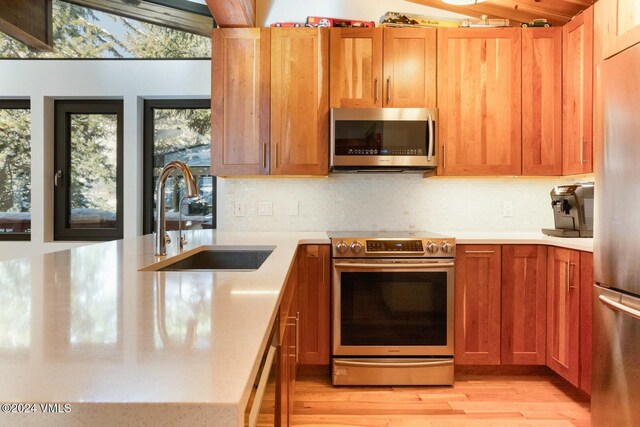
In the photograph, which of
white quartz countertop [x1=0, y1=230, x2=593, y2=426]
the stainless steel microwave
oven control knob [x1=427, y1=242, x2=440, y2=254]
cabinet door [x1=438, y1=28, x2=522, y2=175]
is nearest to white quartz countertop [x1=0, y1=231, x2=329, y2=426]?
white quartz countertop [x1=0, y1=230, x2=593, y2=426]

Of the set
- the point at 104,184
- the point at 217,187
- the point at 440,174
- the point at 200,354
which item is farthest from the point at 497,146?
the point at 104,184

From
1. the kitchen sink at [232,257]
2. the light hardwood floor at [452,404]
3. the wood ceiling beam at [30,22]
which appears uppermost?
the wood ceiling beam at [30,22]

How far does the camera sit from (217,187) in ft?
10.1

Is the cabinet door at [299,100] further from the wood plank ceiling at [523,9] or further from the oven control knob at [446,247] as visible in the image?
the wood plank ceiling at [523,9]

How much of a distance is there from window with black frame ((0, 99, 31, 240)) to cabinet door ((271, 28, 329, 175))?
83.1 inches

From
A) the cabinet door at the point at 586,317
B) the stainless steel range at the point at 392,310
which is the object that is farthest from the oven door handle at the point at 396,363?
the cabinet door at the point at 586,317

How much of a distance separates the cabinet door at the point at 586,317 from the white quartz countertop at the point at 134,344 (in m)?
1.79

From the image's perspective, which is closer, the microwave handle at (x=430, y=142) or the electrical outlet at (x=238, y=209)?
the microwave handle at (x=430, y=142)

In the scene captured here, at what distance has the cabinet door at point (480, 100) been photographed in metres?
2.62

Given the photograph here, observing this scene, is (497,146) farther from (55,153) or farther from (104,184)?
(55,153)

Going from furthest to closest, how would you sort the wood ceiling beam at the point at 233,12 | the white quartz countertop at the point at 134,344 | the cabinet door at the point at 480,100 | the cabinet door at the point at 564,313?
1. the cabinet door at the point at 480,100
2. the wood ceiling beam at the point at 233,12
3. the cabinet door at the point at 564,313
4. the white quartz countertop at the point at 134,344

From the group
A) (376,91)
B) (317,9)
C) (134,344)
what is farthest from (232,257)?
(317,9)

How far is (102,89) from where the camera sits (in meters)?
3.03

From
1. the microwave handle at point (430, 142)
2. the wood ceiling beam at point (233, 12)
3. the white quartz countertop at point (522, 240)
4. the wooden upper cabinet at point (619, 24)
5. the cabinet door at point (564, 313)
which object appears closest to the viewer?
the wooden upper cabinet at point (619, 24)
